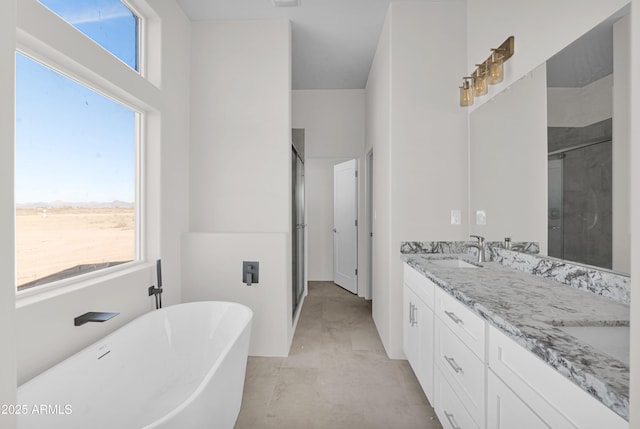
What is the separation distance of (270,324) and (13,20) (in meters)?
2.43

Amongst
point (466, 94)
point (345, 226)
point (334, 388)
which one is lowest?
point (334, 388)

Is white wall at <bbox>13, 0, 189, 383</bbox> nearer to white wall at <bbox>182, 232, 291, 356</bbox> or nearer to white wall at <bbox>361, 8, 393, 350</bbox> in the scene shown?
white wall at <bbox>182, 232, 291, 356</bbox>

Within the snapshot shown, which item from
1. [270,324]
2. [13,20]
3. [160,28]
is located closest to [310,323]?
[270,324]

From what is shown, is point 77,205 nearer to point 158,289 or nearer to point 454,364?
point 158,289

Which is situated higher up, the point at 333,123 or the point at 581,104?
the point at 333,123

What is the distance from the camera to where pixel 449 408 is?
1524 mm

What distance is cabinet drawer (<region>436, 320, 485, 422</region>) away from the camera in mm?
1215

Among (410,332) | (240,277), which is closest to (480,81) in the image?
(410,332)

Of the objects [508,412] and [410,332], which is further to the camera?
[410,332]

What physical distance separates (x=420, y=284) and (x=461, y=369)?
27.1 inches

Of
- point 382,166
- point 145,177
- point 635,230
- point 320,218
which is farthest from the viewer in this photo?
point 320,218

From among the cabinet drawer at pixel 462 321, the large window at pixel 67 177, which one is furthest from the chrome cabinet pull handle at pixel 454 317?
the large window at pixel 67 177

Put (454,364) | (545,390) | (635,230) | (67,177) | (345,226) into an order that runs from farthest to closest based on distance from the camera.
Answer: (345,226) → (67,177) → (454,364) → (545,390) → (635,230)

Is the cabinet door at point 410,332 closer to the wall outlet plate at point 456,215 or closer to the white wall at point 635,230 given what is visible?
the wall outlet plate at point 456,215
